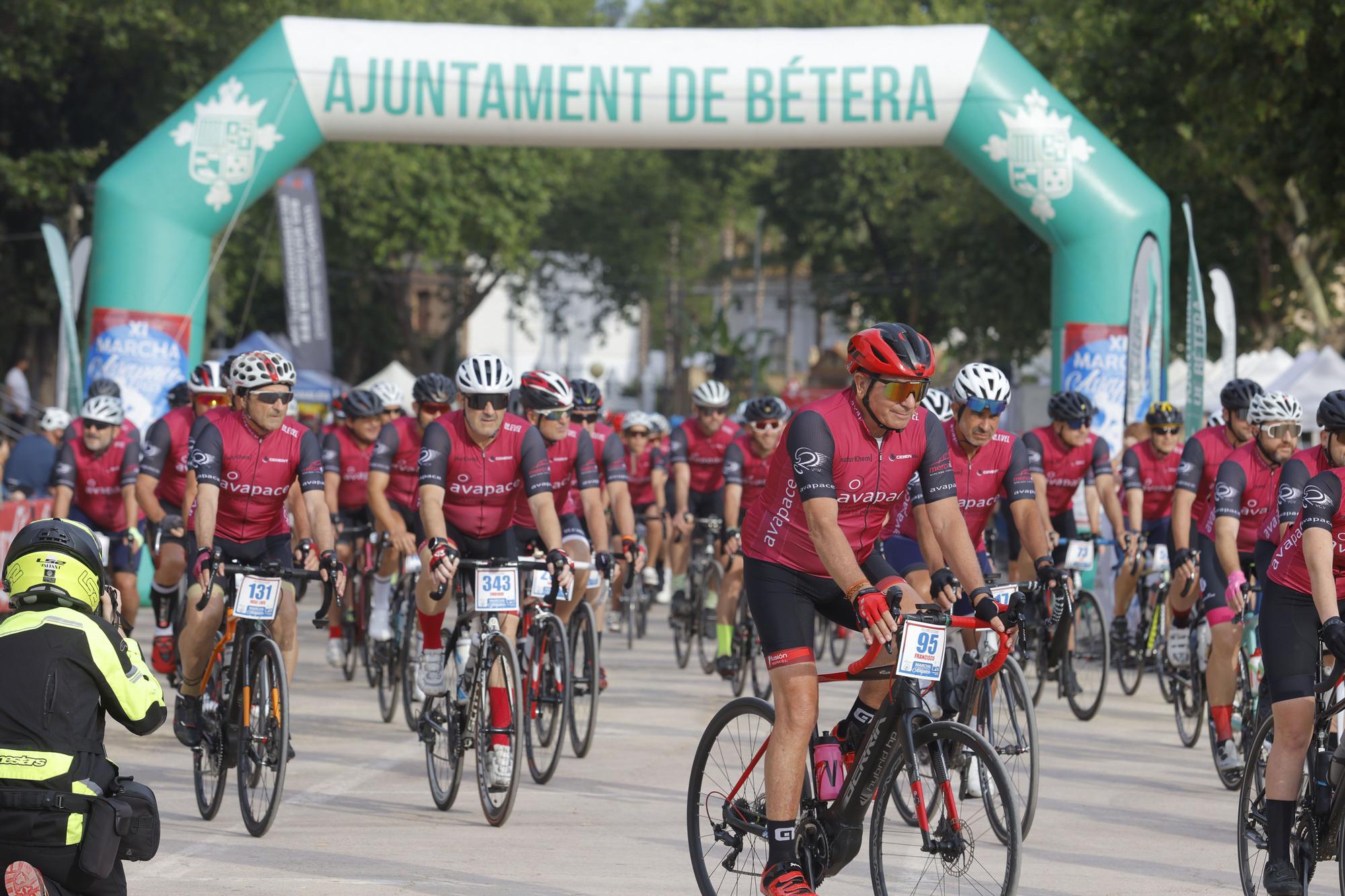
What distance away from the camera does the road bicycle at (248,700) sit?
26.4 feet

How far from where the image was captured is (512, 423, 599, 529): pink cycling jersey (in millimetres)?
11039

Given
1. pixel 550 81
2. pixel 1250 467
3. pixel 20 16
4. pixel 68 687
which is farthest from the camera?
pixel 20 16

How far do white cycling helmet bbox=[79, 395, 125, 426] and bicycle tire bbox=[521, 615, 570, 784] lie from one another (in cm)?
457

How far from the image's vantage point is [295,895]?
680 centimetres

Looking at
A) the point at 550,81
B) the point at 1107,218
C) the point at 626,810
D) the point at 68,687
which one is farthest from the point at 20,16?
the point at 68,687

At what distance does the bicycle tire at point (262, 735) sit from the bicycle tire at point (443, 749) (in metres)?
0.84

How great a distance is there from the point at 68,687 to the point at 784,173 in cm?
Answer: 5152

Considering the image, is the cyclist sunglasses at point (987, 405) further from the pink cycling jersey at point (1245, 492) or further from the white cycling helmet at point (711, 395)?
the white cycling helmet at point (711, 395)

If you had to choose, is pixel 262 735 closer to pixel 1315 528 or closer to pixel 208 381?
pixel 208 381

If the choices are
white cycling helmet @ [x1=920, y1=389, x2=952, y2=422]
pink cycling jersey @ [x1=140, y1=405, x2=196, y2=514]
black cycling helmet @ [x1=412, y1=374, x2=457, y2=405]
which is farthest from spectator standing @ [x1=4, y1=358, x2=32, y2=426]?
white cycling helmet @ [x1=920, y1=389, x2=952, y2=422]

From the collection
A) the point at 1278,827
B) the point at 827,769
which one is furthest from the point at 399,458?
the point at 1278,827

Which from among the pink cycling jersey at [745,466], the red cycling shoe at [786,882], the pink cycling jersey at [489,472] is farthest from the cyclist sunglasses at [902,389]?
the pink cycling jersey at [745,466]

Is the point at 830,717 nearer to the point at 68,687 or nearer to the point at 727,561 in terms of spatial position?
the point at 727,561

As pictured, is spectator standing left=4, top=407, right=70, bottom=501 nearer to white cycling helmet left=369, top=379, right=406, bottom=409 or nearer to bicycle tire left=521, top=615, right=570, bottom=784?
white cycling helmet left=369, top=379, right=406, bottom=409
